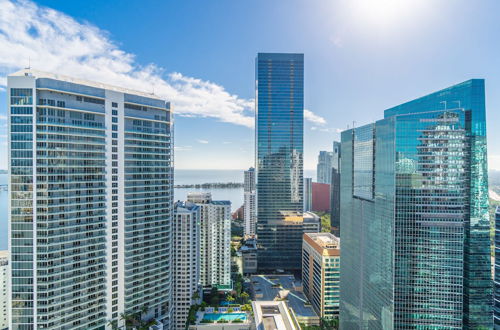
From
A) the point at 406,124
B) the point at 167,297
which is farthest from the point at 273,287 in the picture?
the point at 406,124

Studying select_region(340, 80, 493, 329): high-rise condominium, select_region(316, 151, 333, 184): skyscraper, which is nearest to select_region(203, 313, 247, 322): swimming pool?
select_region(340, 80, 493, 329): high-rise condominium

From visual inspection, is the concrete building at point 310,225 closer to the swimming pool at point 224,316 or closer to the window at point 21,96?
the swimming pool at point 224,316

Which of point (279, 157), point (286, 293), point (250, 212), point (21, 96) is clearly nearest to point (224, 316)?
point (286, 293)

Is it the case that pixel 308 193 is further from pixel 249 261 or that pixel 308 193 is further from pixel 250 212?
pixel 249 261

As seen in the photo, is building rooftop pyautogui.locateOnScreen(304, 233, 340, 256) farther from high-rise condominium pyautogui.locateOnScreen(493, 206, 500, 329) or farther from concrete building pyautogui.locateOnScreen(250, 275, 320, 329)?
high-rise condominium pyautogui.locateOnScreen(493, 206, 500, 329)

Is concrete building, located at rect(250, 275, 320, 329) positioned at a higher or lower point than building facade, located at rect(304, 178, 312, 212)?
lower

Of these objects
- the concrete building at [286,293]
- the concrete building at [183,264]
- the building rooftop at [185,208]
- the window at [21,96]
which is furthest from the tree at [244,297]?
the window at [21,96]

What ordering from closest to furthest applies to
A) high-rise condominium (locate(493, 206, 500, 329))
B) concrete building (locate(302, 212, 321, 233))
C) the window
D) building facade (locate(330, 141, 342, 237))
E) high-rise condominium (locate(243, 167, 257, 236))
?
the window < high-rise condominium (locate(493, 206, 500, 329)) < concrete building (locate(302, 212, 321, 233)) < building facade (locate(330, 141, 342, 237)) < high-rise condominium (locate(243, 167, 257, 236))
